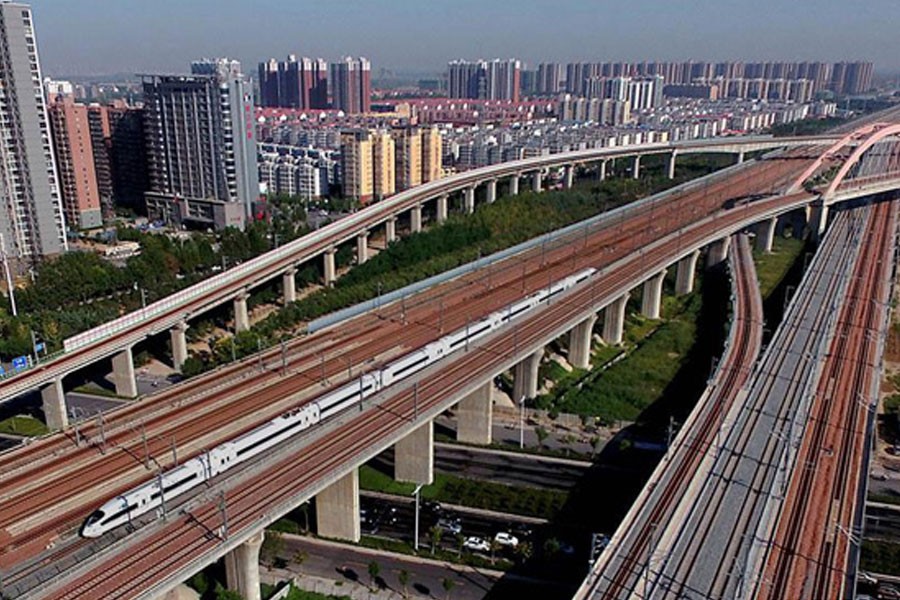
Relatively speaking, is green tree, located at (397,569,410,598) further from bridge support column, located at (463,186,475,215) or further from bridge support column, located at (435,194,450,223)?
bridge support column, located at (463,186,475,215)

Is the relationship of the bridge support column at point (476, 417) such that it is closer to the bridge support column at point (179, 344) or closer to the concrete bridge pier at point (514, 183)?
the bridge support column at point (179, 344)

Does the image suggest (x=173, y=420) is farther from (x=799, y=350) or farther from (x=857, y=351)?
(x=857, y=351)

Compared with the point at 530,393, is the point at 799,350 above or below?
above

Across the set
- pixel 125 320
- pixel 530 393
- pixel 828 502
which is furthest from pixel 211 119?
pixel 828 502

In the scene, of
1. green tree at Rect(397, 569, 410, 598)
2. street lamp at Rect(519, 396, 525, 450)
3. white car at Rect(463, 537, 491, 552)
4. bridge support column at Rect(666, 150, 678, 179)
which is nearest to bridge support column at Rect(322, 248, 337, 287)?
street lamp at Rect(519, 396, 525, 450)

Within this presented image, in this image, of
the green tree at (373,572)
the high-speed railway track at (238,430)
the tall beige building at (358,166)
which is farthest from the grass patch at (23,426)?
the tall beige building at (358,166)

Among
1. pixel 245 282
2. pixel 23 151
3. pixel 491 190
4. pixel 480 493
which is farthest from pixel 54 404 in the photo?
pixel 491 190
